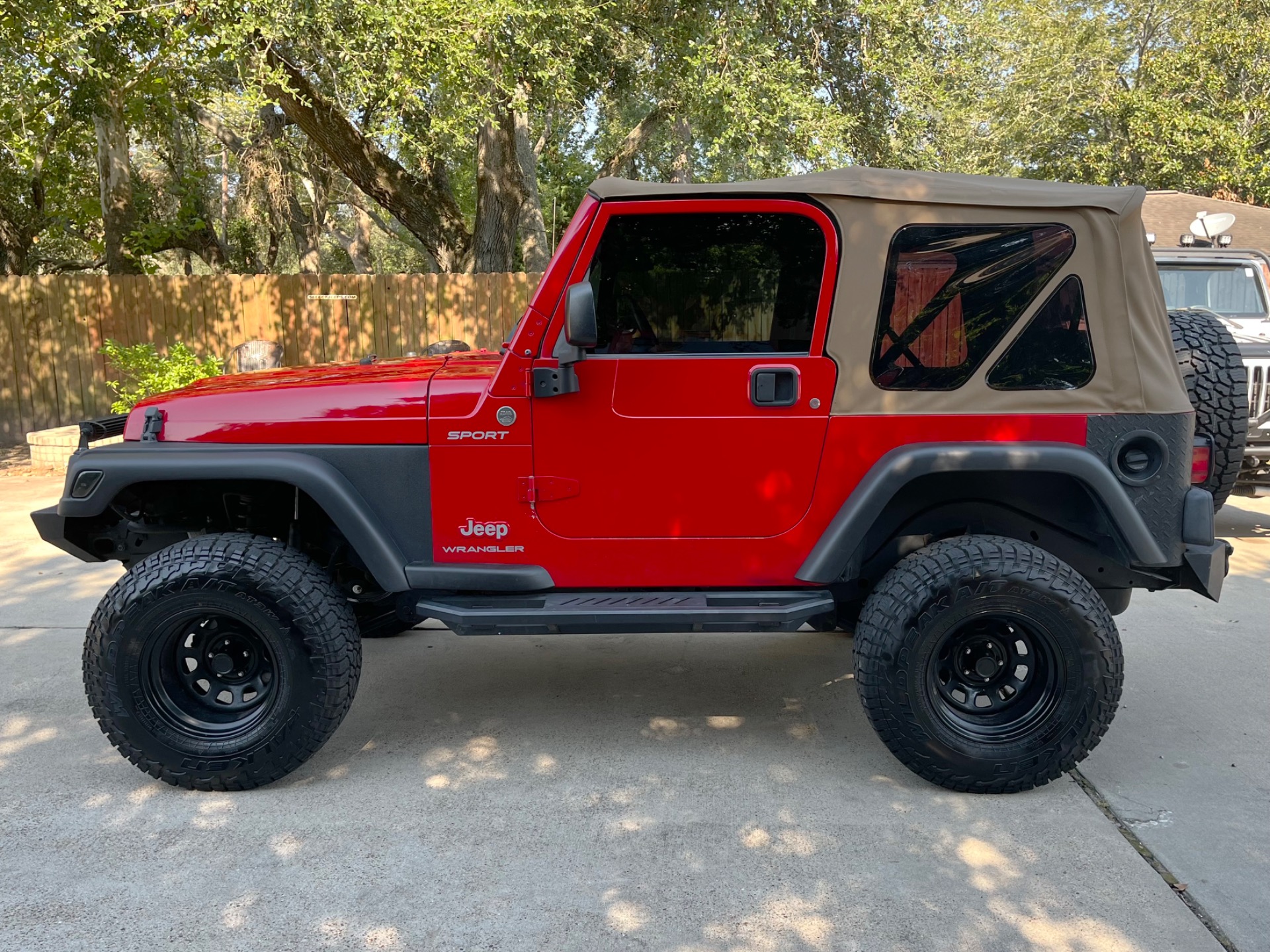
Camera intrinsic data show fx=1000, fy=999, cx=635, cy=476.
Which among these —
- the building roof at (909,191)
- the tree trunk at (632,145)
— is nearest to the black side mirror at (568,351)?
the building roof at (909,191)

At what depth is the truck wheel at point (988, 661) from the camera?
3213 mm

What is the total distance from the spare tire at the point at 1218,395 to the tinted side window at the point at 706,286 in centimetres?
156

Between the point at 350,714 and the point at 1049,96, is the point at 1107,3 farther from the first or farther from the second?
the point at 350,714

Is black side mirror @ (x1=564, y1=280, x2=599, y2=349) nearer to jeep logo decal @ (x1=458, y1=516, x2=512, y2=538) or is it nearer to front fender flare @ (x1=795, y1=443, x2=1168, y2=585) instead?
jeep logo decal @ (x1=458, y1=516, x2=512, y2=538)

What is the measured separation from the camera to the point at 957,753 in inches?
130

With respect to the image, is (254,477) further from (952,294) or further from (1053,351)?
(1053,351)

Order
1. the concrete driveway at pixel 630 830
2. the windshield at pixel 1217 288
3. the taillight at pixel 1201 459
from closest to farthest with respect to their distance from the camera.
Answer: the concrete driveway at pixel 630 830, the taillight at pixel 1201 459, the windshield at pixel 1217 288

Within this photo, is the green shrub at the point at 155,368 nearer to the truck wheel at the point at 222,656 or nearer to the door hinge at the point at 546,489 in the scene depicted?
the truck wheel at the point at 222,656

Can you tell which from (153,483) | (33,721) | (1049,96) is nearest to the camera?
(153,483)

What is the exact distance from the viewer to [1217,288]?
7910 millimetres

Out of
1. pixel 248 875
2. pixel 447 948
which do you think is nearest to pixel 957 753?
pixel 447 948

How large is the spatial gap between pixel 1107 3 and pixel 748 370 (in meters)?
22.9

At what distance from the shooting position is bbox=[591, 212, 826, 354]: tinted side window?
3359 millimetres

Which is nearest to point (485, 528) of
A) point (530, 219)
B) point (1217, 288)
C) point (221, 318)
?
point (1217, 288)
